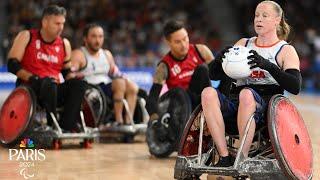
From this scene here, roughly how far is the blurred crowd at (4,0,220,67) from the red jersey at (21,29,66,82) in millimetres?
9259

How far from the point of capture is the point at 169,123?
6496mm

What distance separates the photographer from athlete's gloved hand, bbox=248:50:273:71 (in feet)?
14.3

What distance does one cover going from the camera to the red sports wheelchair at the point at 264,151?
13.9ft

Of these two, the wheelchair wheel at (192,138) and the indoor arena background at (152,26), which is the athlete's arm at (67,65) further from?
the indoor arena background at (152,26)

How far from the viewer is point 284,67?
4.55 metres

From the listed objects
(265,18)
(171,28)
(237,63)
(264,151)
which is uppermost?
(265,18)

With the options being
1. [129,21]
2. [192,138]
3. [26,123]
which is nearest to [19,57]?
[26,123]

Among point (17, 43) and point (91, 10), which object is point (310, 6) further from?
point (17, 43)

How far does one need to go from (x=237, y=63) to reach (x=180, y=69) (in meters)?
2.40

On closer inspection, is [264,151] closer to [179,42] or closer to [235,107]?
Answer: [235,107]

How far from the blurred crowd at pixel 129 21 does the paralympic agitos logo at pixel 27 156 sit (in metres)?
10.0

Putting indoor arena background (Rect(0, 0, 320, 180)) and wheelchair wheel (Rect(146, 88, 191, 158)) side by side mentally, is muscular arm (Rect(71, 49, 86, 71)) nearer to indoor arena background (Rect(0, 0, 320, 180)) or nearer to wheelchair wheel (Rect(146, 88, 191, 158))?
wheelchair wheel (Rect(146, 88, 191, 158))

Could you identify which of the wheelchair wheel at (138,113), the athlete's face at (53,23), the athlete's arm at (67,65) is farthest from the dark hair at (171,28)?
the wheelchair wheel at (138,113)

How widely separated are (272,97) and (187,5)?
1701cm
